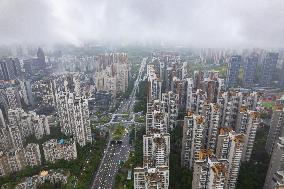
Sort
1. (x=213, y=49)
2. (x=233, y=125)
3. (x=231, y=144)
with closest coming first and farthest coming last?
(x=231, y=144), (x=233, y=125), (x=213, y=49)

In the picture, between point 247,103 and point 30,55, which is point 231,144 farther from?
point 30,55

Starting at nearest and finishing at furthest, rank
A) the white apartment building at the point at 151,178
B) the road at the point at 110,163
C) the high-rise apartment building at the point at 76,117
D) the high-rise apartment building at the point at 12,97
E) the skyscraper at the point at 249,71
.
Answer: the white apartment building at the point at 151,178, the road at the point at 110,163, the high-rise apartment building at the point at 76,117, the high-rise apartment building at the point at 12,97, the skyscraper at the point at 249,71

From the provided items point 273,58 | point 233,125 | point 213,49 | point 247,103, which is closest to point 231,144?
point 233,125

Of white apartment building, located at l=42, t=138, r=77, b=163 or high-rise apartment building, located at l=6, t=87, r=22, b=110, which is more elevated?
high-rise apartment building, located at l=6, t=87, r=22, b=110

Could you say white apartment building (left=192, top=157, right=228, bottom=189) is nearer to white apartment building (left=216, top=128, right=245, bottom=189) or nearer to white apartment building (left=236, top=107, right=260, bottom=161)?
white apartment building (left=216, top=128, right=245, bottom=189)

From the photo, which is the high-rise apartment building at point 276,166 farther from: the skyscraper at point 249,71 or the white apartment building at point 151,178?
the skyscraper at point 249,71

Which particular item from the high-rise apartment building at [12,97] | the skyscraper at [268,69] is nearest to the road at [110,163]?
the high-rise apartment building at [12,97]

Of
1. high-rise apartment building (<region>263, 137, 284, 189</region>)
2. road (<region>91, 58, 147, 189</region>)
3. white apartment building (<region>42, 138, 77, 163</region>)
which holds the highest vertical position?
high-rise apartment building (<region>263, 137, 284, 189</region>)

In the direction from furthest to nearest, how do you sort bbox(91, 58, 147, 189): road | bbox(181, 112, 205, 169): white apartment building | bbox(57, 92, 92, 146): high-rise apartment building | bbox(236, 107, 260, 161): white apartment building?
bbox(57, 92, 92, 146): high-rise apartment building < bbox(236, 107, 260, 161): white apartment building < bbox(91, 58, 147, 189): road < bbox(181, 112, 205, 169): white apartment building

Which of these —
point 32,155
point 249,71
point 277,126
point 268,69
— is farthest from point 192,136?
point 268,69

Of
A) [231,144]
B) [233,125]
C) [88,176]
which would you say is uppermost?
[231,144]

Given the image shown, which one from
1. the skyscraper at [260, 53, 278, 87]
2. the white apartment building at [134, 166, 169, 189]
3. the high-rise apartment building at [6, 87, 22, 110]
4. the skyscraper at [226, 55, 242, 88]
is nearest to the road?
the white apartment building at [134, 166, 169, 189]
